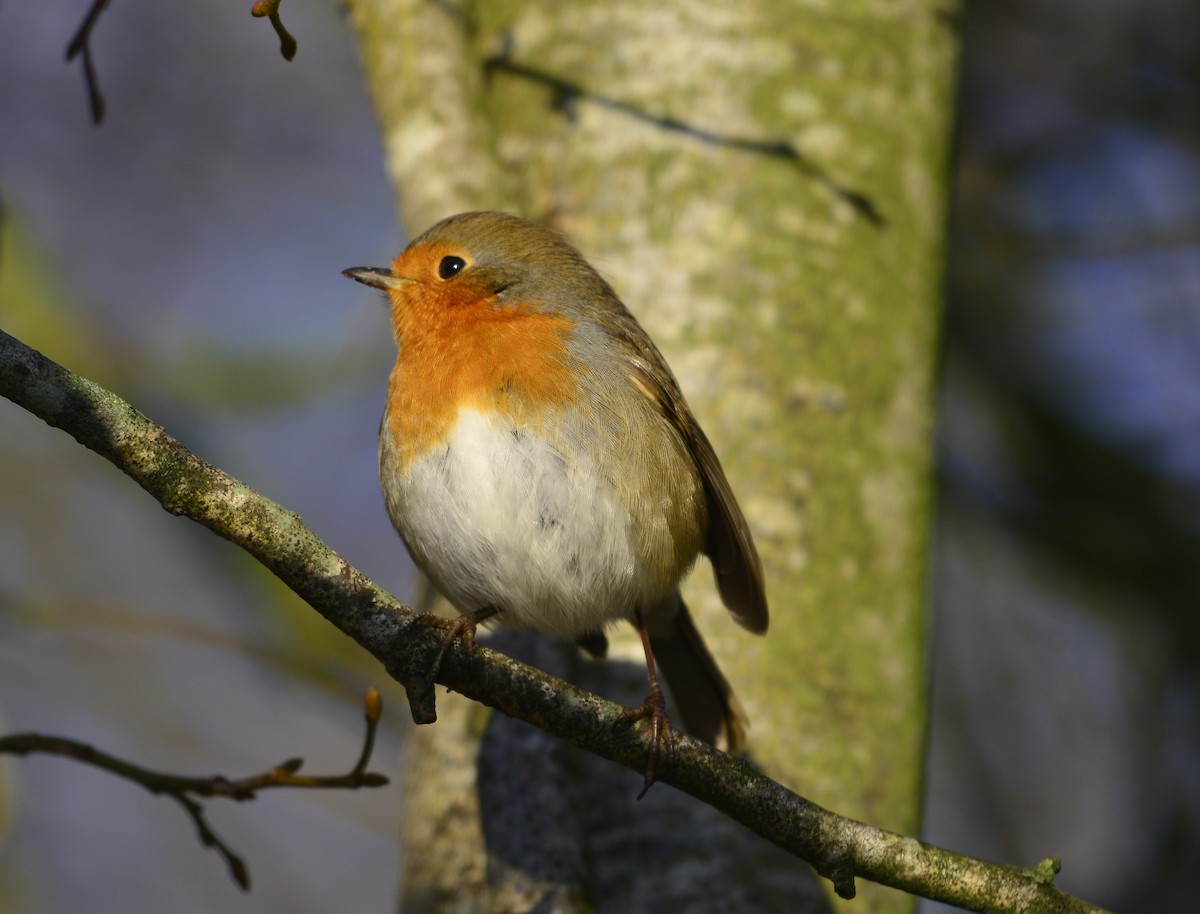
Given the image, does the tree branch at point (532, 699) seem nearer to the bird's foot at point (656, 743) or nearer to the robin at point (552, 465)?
the bird's foot at point (656, 743)

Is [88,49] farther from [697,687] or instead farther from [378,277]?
[697,687]

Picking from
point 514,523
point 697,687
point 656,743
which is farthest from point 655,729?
point 697,687

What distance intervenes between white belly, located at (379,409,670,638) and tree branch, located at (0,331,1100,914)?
0.71m

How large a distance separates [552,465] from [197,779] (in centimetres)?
107

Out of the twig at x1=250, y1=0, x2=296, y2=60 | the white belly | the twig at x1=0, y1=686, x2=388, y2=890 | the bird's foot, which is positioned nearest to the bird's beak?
the white belly

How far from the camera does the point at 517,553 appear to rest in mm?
3082

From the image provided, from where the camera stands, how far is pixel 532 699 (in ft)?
7.27

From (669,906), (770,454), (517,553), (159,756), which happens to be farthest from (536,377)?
(159,756)

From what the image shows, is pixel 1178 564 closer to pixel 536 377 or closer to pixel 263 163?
pixel 536 377

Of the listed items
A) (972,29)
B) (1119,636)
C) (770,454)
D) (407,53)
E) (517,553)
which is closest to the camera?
(517,553)

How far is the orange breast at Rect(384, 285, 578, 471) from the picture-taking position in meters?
3.12

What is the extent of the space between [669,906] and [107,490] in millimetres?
4829

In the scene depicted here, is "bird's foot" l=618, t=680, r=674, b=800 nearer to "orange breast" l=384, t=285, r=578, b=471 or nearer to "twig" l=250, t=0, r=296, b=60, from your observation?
"orange breast" l=384, t=285, r=578, b=471

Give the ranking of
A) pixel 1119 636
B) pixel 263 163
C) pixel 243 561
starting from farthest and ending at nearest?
pixel 263 163 → pixel 1119 636 → pixel 243 561
